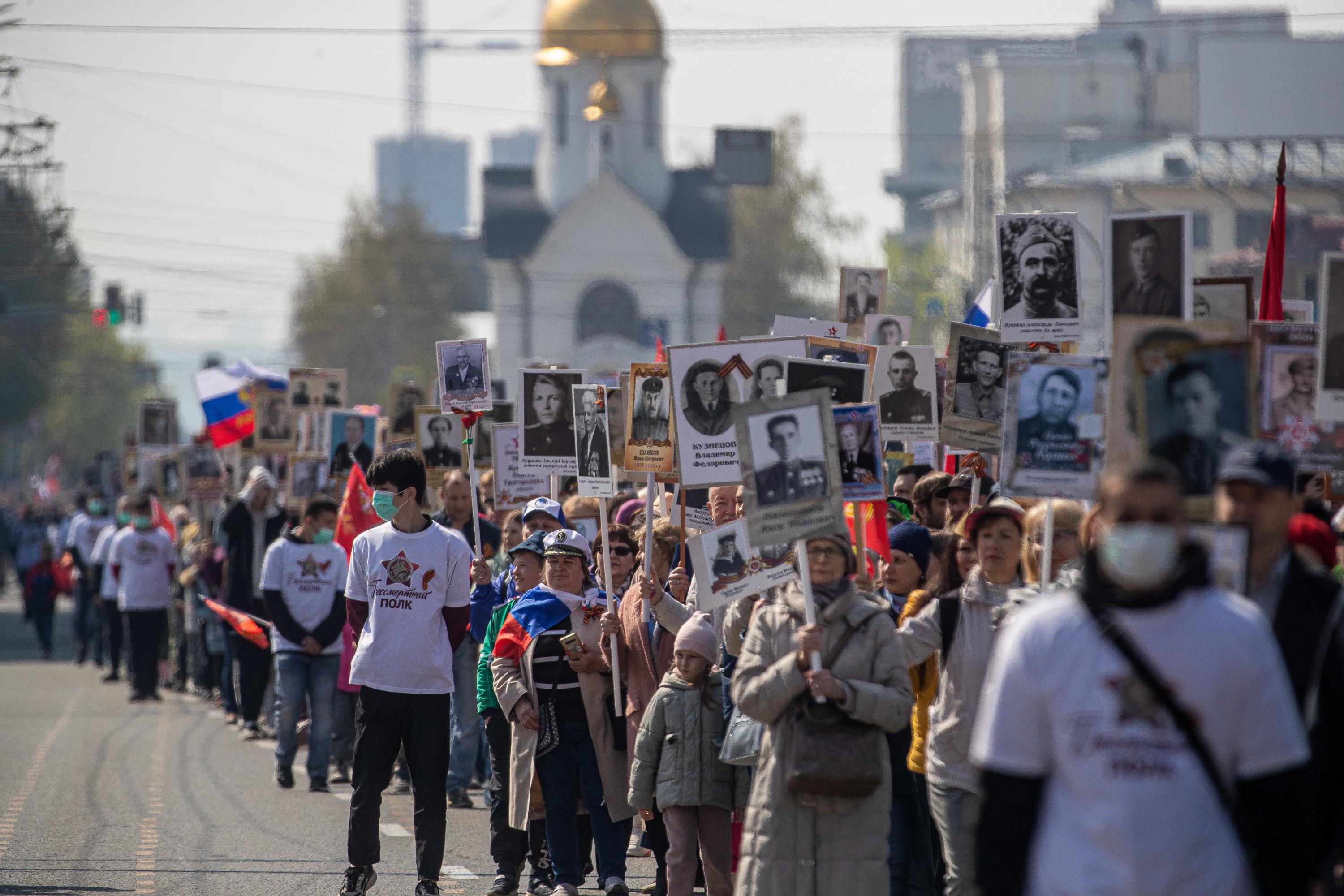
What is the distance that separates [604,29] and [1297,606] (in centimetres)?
6391

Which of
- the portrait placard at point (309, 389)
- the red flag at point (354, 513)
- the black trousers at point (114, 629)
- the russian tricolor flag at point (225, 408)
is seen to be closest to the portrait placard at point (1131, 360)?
the red flag at point (354, 513)

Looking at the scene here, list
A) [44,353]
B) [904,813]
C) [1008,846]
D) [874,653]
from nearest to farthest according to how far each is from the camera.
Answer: [1008,846] < [874,653] < [904,813] < [44,353]

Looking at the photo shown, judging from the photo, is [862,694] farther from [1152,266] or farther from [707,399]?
[707,399]

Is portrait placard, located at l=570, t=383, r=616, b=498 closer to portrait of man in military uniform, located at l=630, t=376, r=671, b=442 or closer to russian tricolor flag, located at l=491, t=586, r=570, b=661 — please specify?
portrait of man in military uniform, located at l=630, t=376, r=671, b=442

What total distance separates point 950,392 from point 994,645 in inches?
129

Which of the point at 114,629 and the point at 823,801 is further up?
the point at 823,801

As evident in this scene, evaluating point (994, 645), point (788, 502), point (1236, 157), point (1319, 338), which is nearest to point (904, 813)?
point (994, 645)

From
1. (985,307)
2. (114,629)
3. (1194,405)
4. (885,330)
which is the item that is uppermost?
(985,307)

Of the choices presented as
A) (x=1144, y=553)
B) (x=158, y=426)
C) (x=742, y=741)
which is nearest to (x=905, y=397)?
(x=742, y=741)

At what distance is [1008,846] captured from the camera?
13.4 feet

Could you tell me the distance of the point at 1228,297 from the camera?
27.6 ft

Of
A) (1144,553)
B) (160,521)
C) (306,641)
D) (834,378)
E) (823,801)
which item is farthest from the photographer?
(160,521)

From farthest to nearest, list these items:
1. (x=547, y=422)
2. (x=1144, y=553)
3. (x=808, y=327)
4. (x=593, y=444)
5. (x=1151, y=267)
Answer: (x=808, y=327) < (x=547, y=422) < (x=593, y=444) < (x=1151, y=267) < (x=1144, y=553)

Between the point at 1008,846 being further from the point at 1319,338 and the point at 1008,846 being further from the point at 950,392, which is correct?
the point at 950,392
